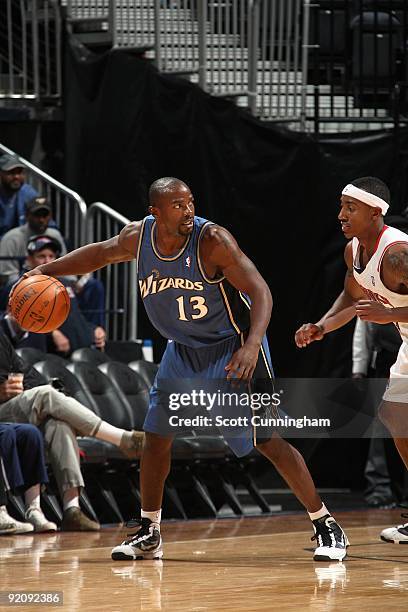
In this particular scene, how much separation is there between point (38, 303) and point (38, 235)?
3.73m

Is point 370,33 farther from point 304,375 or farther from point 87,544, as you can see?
point 87,544

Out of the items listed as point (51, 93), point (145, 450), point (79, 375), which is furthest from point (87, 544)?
point (51, 93)

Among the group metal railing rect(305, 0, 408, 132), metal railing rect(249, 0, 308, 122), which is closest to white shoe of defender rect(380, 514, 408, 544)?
metal railing rect(305, 0, 408, 132)

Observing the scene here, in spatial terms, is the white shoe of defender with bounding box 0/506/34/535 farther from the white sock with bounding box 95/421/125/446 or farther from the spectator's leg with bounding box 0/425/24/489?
the white sock with bounding box 95/421/125/446

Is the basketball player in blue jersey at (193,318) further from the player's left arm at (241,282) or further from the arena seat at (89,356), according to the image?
the arena seat at (89,356)

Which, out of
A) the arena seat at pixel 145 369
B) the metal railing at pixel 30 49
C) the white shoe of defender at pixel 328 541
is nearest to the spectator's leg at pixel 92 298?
the arena seat at pixel 145 369

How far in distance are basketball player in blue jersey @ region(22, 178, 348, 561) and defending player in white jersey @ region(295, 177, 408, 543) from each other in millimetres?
342

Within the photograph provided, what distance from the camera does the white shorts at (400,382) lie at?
20.0ft

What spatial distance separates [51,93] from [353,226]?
6536 millimetres

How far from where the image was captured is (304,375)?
10.6 m

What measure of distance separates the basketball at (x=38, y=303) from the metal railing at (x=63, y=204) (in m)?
4.14

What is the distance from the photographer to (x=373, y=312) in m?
5.56

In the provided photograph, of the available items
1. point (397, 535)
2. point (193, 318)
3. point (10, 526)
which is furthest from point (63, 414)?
point (397, 535)

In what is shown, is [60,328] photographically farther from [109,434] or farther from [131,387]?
[109,434]
